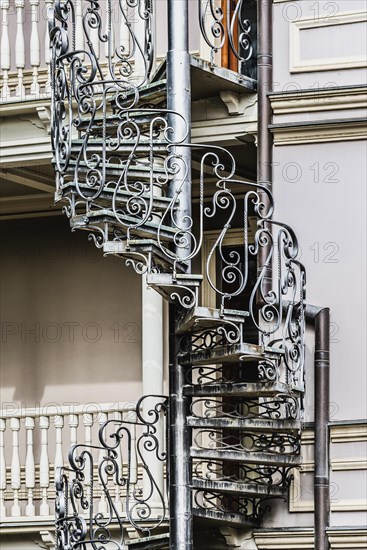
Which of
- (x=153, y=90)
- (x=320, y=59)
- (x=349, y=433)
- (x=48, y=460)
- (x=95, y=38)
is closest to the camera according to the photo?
(x=349, y=433)

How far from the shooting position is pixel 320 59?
16.1 m

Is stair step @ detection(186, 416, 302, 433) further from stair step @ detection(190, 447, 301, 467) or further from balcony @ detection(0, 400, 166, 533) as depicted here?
balcony @ detection(0, 400, 166, 533)

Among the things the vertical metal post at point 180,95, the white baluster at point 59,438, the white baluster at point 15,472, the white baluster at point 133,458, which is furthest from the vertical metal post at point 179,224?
the white baluster at point 15,472

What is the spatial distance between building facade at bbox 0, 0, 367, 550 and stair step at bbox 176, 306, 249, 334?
3.02ft

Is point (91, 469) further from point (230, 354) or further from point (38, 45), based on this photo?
point (38, 45)

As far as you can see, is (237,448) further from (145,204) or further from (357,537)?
(145,204)

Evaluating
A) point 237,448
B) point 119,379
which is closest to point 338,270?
point 237,448

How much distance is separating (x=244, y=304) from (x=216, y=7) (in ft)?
9.67

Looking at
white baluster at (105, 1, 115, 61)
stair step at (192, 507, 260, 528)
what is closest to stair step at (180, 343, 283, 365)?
stair step at (192, 507, 260, 528)

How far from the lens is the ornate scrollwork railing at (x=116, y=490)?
607 inches

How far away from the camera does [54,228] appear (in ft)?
62.0

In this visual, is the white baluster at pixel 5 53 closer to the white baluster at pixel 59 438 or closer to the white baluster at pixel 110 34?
the white baluster at pixel 110 34

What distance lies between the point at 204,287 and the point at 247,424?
3160mm

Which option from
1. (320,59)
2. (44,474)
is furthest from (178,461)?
(320,59)
